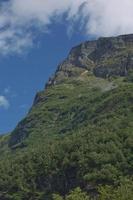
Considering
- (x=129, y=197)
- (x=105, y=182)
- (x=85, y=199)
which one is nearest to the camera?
(x=129, y=197)

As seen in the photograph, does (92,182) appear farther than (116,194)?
Yes

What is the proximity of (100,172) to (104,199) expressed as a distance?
89504mm

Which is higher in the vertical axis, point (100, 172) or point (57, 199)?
point (100, 172)

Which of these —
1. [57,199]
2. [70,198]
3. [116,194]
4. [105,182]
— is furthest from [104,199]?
[105,182]

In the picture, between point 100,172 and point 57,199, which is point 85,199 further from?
point 100,172

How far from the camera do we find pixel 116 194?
10994 centimetres

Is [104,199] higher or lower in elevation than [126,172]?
lower

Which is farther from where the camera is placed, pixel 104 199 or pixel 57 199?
pixel 57 199

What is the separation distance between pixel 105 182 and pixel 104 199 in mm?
86489

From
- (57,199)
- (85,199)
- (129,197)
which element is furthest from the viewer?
(57,199)

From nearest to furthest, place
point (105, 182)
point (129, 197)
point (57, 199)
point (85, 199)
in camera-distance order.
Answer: point (129, 197), point (85, 199), point (57, 199), point (105, 182)

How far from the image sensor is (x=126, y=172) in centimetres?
19912

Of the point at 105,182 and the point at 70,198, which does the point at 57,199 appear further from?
the point at 105,182

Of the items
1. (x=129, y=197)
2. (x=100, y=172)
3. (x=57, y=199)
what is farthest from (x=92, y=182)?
(x=129, y=197)
